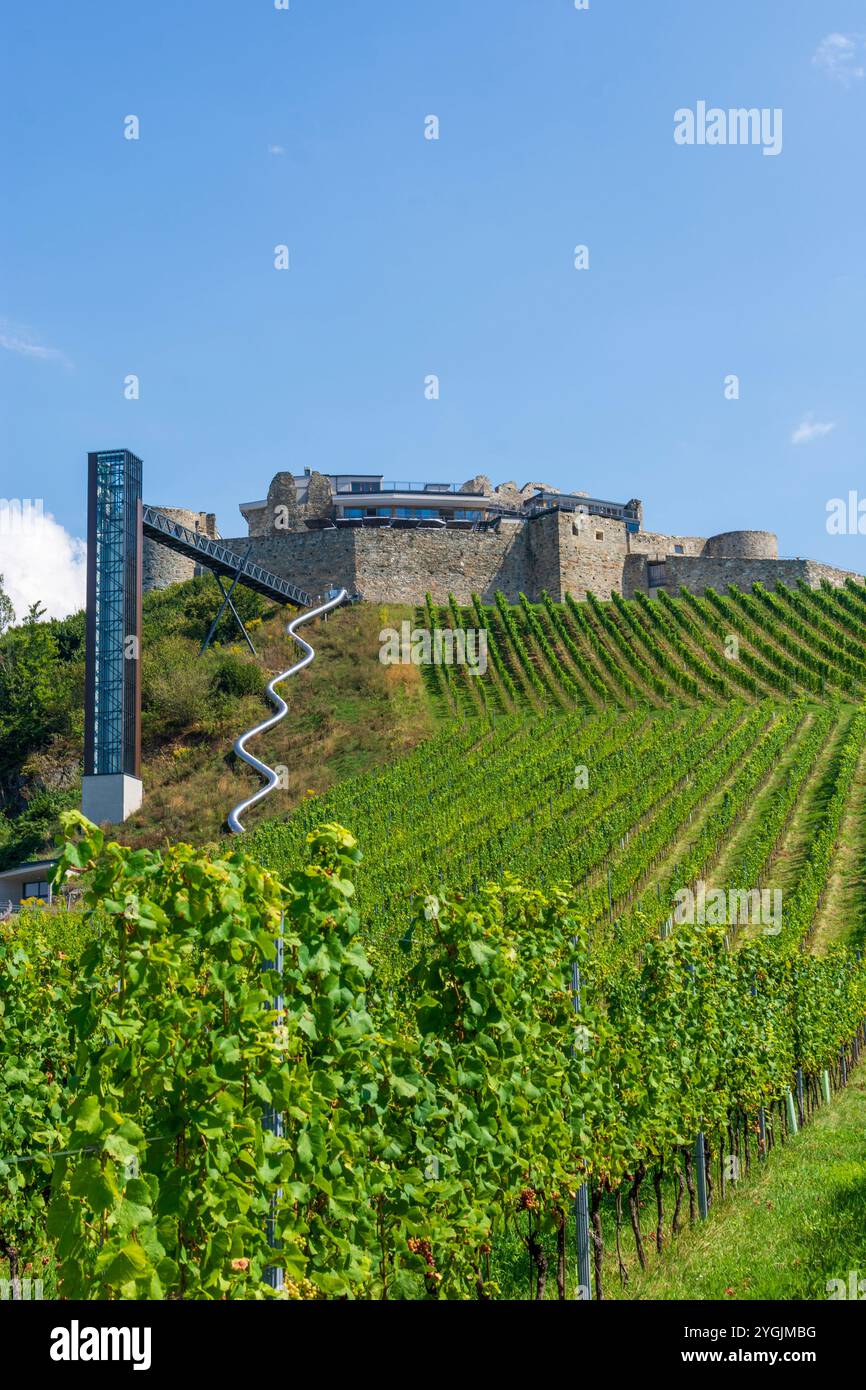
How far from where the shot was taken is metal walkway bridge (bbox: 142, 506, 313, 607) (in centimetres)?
3569

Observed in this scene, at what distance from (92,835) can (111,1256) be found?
132cm

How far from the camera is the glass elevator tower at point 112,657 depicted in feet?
104

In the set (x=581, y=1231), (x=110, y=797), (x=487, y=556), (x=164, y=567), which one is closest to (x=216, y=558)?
(x=110, y=797)

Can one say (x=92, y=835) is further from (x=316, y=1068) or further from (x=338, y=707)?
(x=338, y=707)

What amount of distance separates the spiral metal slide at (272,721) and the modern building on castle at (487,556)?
225 cm

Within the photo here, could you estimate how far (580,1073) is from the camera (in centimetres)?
686

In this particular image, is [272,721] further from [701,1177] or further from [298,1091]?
[298,1091]

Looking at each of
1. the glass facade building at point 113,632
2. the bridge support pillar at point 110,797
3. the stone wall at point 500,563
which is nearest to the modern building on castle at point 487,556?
the stone wall at point 500,563

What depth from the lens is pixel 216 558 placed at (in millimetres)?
39250

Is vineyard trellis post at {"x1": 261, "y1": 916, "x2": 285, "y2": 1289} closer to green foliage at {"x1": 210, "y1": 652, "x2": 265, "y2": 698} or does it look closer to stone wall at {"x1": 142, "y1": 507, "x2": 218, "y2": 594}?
green foliage at {"x1": 210, "y1": 652, "x2": 265, "y2": 698}

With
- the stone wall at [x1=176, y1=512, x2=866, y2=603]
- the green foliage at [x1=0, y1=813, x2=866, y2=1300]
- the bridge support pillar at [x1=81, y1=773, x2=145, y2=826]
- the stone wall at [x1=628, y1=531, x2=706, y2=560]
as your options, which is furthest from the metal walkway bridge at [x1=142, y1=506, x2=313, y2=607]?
the green foliage at [x1=0, y1=813, x2=866, y2=1300]

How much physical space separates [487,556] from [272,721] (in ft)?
55.5

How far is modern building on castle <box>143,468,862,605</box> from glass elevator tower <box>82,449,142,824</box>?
1492 centimetres
